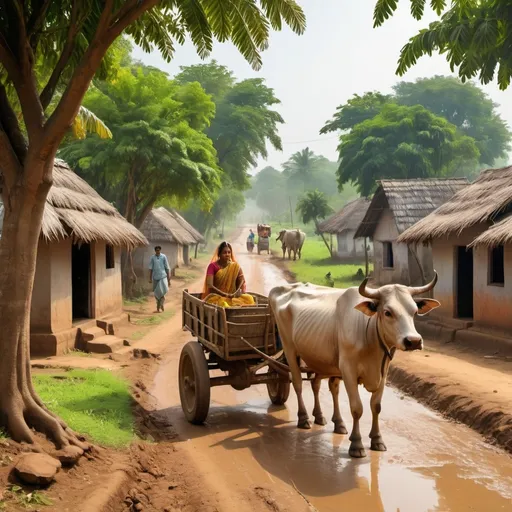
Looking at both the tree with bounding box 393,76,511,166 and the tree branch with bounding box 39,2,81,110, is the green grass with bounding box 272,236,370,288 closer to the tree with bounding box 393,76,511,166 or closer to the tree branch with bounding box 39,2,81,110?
the tree branch with bounding box 39,2,81,110

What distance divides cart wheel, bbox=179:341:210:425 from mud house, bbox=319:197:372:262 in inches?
1049

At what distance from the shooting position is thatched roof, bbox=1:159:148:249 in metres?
11.5

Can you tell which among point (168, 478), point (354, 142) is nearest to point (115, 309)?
point (168, 478)

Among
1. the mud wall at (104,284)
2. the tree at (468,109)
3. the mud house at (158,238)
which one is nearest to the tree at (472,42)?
the mud wall at (104,284)

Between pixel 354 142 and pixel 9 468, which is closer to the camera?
pixel 9 468

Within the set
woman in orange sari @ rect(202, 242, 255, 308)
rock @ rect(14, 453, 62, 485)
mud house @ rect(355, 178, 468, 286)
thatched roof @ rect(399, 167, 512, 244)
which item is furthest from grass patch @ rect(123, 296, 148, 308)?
rock @ rect(14, 453, 62, 485)

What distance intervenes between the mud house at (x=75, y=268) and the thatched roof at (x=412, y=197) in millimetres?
9029

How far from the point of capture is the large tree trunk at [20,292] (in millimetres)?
5652

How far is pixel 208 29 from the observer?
8.52m

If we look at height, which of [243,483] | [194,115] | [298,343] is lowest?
[243,483]

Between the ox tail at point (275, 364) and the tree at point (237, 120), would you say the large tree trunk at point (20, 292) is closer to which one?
the ox tail at point (275, 364)

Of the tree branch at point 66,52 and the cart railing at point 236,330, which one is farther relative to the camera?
the cart railing at point 236,330

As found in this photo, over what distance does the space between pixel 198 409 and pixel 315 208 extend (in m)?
34.3

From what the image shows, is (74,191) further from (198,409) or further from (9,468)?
(9,468)
